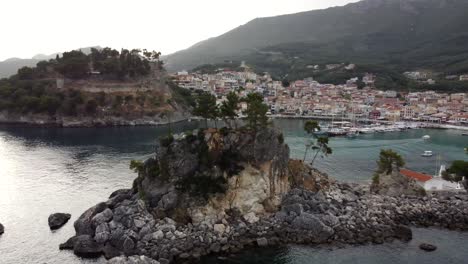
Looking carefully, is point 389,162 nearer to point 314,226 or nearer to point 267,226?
point 314,226

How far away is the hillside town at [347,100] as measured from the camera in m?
120

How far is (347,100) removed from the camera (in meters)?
139

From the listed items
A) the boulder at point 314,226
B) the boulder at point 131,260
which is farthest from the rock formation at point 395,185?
the boulder at point 131,260

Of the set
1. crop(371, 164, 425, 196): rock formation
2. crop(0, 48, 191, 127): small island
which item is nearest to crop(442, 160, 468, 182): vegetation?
crop(371, 164, 425, 196): rock formation

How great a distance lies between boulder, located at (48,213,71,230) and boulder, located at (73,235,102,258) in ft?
19.0

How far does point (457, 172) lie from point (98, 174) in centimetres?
4320

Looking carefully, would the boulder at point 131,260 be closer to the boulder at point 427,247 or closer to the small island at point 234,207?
the small island at point 234,207

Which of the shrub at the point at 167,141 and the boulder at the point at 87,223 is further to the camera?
the shrub at the point at 167,141

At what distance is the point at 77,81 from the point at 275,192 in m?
83.7

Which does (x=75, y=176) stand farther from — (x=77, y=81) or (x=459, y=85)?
(x=459, y=85)

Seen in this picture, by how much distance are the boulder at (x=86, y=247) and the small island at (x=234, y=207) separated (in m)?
0.07

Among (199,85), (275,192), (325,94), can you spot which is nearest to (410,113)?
(325,94)

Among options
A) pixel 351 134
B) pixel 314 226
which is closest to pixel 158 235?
pixel 314 226

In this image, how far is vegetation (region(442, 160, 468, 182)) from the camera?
4569cm
